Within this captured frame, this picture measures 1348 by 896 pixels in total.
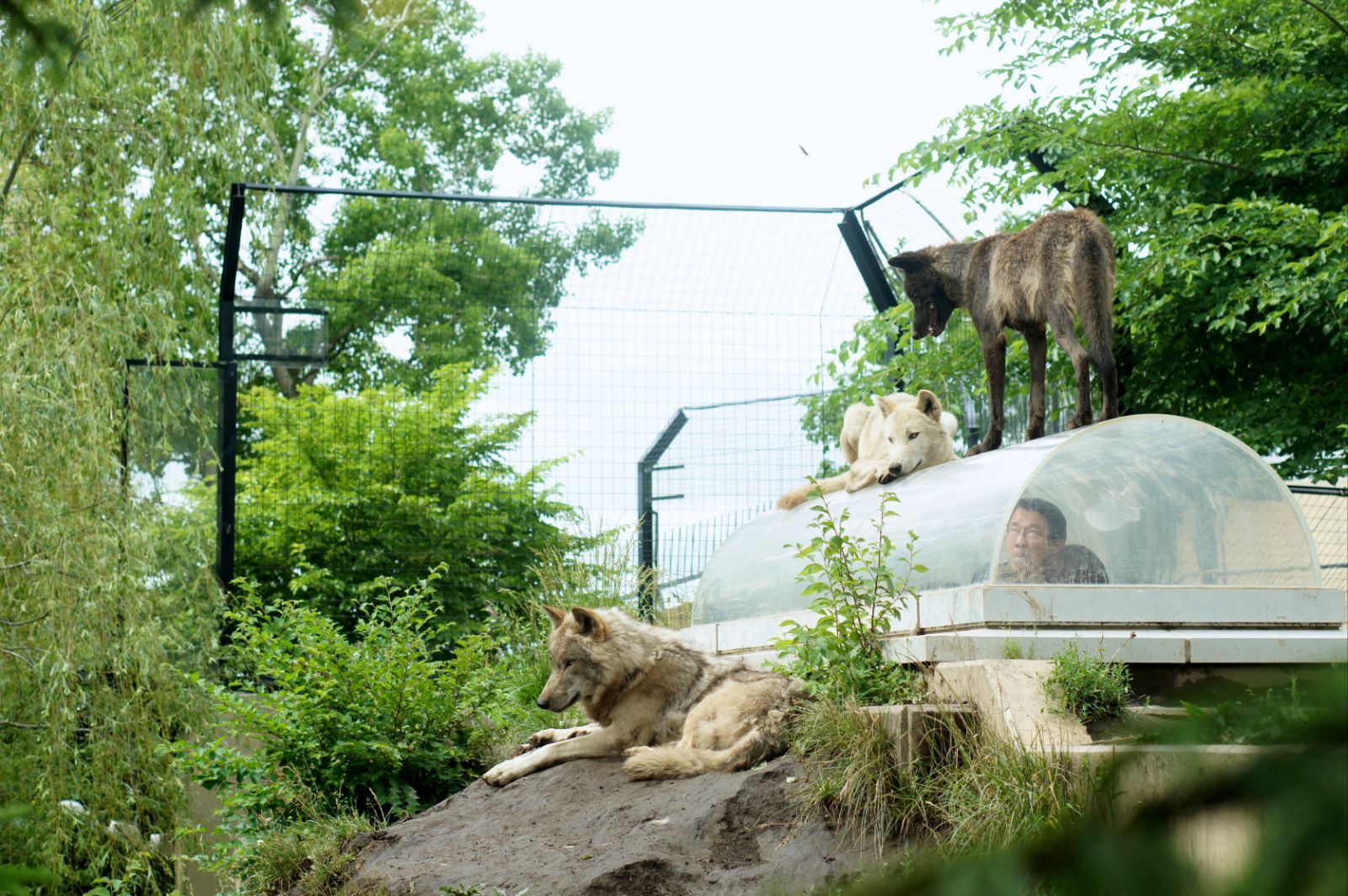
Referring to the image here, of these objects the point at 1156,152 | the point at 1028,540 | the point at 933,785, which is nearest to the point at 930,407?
the point at 1028,540

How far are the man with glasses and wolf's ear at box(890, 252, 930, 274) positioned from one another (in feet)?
7.00

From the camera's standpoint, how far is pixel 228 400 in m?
9.34

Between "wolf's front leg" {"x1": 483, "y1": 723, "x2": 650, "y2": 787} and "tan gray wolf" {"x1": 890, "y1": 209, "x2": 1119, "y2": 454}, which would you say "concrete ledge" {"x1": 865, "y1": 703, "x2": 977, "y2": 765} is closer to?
"wolf's front leg" {"x1": 483, "y1": 723, "x2": 650, "y2": 787}

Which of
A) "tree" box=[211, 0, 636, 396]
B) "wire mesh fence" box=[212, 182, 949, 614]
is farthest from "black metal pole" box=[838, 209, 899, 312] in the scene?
"tree" box=[211, 0, 636, 396]

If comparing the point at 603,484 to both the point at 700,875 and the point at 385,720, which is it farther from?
the point at 700,875

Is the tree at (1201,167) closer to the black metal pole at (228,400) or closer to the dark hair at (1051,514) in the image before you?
the dark hair at (1051,514)

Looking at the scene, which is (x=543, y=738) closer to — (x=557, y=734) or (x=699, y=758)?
(x=557, y=734)

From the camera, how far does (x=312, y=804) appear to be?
594 centimetres

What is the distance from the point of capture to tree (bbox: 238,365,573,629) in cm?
1035

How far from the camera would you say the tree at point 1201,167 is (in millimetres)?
8188

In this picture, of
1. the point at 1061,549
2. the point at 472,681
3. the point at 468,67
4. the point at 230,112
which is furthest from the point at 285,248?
the point at 1061,549

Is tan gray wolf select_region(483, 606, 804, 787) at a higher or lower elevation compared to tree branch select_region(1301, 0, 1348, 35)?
lower

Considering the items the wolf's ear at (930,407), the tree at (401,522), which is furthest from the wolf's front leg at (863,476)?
the tree at (401,522)

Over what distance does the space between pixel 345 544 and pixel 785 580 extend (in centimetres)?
517
